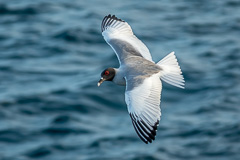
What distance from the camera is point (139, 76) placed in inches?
322

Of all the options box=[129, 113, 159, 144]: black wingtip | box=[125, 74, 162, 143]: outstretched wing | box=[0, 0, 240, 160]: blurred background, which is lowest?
box=[129, 113, 159, 144]: black wingtip

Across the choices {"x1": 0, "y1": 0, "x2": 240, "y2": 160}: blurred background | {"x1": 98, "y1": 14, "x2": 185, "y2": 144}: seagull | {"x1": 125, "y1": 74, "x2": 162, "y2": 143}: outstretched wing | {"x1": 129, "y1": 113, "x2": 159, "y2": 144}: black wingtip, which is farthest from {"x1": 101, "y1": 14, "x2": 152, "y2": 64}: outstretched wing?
{"x1": 0, "y1": 0, "x2": 240, "y2": 160}: blurred background

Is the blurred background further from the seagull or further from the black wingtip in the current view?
the black wingtip

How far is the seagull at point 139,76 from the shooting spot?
7.56 metres

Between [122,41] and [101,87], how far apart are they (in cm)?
698

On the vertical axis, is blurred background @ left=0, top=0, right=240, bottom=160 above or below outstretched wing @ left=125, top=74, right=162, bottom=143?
above

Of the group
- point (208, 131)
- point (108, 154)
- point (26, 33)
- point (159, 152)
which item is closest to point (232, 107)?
point (208, 131)

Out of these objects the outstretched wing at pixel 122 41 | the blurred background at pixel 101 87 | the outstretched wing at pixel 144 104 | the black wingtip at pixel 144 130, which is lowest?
the black wingtip at pixel 144 130

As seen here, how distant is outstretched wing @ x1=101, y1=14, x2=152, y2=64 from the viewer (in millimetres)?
9266

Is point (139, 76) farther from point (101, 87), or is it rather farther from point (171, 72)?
point (101, 87)

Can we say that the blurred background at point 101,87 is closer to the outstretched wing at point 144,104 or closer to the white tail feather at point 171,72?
the white tail feather at point 171,72

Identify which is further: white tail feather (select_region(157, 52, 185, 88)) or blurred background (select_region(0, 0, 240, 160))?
blurred background (select_region(0, 0, 240, 160))

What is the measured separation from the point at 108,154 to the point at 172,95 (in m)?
2.90

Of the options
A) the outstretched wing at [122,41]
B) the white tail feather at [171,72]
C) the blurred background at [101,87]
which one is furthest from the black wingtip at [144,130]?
the blurred background at [101,87]
